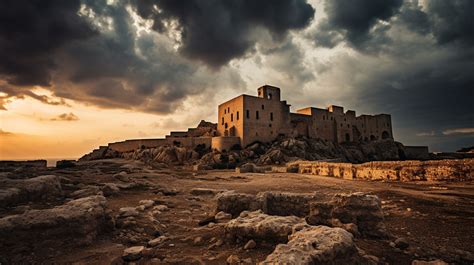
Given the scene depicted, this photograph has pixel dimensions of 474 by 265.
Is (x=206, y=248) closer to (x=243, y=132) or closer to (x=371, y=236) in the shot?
(x=371, y=236)

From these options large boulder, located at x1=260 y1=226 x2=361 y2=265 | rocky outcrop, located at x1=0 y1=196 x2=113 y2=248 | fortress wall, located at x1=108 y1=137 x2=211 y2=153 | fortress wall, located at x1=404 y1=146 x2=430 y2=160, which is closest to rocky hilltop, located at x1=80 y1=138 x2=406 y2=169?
fortress wall, located at x1=108 y1=137 x2=211 y2=153

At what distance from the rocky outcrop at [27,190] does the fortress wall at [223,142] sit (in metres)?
31.1

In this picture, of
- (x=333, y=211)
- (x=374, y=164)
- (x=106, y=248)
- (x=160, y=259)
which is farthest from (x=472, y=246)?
(x=374, y=164)

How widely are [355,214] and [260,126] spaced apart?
3806cm

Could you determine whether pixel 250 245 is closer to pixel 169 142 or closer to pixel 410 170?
pixel 410 170

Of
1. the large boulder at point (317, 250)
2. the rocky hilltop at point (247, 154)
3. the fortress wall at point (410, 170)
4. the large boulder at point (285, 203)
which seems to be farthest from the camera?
the rocky hilltop at point (247, 154)

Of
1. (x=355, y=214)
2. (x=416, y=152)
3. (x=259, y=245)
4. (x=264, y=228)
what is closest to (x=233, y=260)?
(x=259, y=245)

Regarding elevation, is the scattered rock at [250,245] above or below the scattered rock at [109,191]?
below

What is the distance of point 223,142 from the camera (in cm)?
3822

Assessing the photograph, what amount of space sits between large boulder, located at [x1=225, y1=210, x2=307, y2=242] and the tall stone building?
3409 cm

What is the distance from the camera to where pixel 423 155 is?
5306 cm

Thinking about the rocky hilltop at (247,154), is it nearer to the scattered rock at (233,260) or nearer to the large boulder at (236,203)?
the large boulder at (236,203)

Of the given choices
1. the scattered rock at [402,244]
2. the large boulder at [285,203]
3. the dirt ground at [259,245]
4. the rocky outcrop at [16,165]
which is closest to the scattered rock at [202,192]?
the dirt ground at [259,245]

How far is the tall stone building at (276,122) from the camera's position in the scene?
Answer: 40594 millimetres
